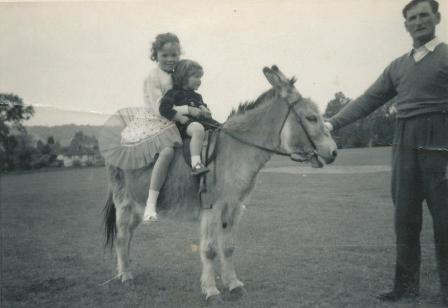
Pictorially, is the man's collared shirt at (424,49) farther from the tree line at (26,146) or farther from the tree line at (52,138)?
the tree line at (26,146)

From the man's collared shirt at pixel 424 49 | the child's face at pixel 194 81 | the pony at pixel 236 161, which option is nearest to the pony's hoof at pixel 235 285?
the pony at pixel 236 161

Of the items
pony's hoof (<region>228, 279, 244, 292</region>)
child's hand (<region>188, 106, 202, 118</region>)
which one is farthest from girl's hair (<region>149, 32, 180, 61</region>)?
pony's hoof (<region>228, 279, 244, 292</region>)

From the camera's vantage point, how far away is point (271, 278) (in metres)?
3.66

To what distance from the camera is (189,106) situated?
10.4 feet

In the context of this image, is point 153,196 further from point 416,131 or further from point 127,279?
point 416,131

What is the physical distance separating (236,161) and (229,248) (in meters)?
0.79

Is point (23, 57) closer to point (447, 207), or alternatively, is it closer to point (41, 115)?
point (41, 115)

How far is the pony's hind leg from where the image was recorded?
389 cm

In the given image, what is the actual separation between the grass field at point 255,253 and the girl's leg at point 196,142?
1167 millimetres

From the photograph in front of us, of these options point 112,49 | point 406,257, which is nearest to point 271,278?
point 406,257

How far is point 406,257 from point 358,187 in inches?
133

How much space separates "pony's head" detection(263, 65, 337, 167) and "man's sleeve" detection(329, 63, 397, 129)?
40cm

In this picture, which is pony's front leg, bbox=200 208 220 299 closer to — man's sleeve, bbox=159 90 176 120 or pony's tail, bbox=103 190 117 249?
man's sleeve, bbox=159 90 176 120

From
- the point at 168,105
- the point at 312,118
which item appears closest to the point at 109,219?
the point at 168,105
